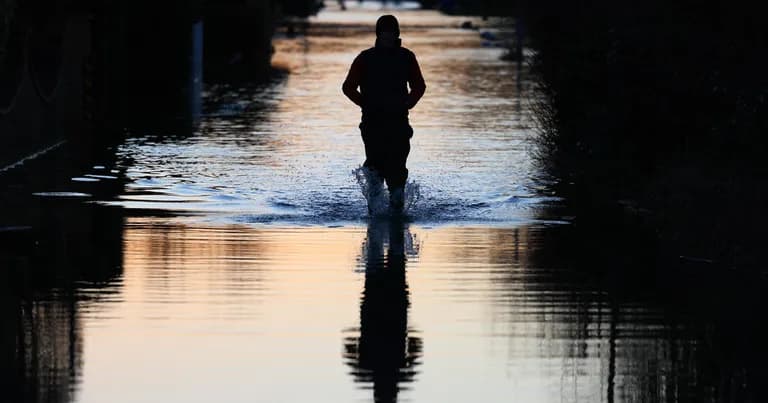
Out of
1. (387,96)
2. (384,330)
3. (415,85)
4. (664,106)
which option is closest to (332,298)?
(384,330)

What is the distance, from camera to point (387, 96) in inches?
605

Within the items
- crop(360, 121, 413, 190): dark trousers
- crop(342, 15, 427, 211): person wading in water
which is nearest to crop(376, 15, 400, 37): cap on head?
crop(342, 15, 427, 211): person wading in water

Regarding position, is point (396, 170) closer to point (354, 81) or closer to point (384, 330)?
point (354, 81)

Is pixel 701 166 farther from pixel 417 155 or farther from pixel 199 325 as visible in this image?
pixel 199 325

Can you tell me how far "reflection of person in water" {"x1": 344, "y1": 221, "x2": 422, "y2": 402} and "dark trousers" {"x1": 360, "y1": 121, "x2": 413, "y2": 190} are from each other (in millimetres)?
1731

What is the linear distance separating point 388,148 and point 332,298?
4.39 m

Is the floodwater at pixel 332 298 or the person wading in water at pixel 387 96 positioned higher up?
the person wading in water at pixel 387 96

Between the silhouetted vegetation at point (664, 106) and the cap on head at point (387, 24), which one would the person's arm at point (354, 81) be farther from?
the silhouetted vegetation at point (664, 106)

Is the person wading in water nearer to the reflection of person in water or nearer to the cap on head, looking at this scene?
the cap on head

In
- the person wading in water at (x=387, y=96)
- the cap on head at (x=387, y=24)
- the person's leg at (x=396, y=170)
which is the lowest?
the person's leg at (x=396, y=170)

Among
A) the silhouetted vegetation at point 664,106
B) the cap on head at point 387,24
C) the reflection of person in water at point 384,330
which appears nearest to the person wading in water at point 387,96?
the cap on head at point 387,24

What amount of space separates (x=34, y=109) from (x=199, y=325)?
10958 mm

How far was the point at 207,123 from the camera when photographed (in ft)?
89.0

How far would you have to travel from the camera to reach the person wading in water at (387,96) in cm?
1515
